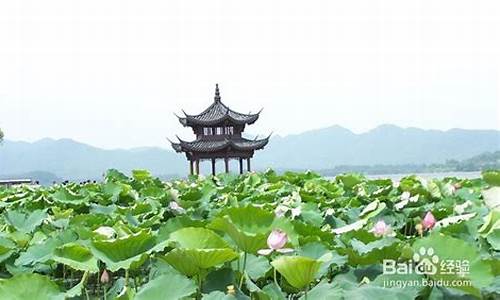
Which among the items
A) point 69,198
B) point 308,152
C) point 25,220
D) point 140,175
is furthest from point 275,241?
point 308,152

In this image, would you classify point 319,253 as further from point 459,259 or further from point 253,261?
point 459,259

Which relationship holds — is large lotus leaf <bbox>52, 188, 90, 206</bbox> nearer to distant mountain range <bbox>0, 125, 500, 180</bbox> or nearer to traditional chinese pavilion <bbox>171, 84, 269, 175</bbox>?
traditional chinese pavilion <bbox>171, 84, 269, 175</bbox>

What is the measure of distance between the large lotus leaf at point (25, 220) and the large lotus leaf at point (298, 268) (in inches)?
46.1

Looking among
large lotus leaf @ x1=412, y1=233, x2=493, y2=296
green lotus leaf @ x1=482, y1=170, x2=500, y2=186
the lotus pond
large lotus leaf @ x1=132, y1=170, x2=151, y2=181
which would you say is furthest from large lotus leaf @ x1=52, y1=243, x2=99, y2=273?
large lotus leaf @ x1=132, y1=170, x2=151, y2=181

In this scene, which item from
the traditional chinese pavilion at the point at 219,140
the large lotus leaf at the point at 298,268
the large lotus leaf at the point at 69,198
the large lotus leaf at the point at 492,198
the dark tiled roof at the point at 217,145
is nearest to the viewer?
the large lotus leaf at the point at 298,268

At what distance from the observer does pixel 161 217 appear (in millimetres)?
1998

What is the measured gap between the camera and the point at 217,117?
22.3 m

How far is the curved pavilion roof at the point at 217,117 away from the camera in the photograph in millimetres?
22047

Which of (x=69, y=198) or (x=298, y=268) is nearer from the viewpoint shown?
(x=298, y=268)

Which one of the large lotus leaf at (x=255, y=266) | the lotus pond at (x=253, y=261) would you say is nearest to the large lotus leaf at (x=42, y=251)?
the lotus pond at (x=253, y=261)

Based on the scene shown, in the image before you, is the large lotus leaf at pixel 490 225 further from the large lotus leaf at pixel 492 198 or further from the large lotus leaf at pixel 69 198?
the large lotus leaf at pixel 69 198

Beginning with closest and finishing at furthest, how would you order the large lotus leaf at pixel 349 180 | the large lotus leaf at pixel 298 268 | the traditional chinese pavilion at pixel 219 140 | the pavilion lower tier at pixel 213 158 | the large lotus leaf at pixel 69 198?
1. the large lotus leaf at pixel 298 268
2. the large lotus leaf at pixel 69 198
3. the large lotus leaf at pixel 349 180
4. the traditional chinese pavilion at pixel 219 140
5. the pavilion lower tier at pixel 213 158

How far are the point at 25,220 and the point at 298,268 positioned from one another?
131 centimetres

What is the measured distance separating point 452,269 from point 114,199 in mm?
2011
